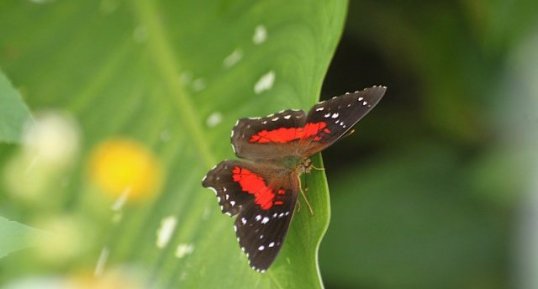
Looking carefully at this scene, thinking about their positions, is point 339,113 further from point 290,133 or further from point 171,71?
point 171,71

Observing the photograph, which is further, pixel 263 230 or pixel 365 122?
pixel 365 122

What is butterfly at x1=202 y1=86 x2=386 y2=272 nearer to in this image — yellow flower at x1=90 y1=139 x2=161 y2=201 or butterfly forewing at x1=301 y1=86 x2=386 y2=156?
butterfly forewing at x1=301 y1=86 x2=386 y2=156

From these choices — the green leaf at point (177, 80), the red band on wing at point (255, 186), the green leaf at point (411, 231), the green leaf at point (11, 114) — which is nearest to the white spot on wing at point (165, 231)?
the green leaf at point (177, 80)

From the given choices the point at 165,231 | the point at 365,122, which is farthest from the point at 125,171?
the point at 365,122

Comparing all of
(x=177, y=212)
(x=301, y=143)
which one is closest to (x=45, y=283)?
(x=177, y=212)

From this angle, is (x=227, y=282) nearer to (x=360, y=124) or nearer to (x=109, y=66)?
(x=109, y=66)
